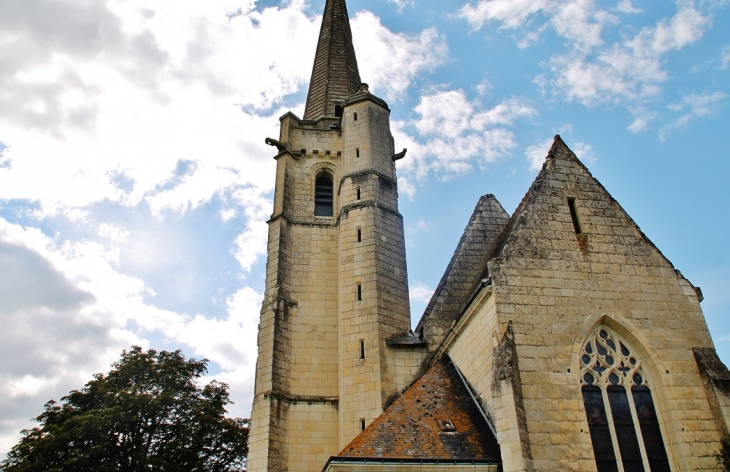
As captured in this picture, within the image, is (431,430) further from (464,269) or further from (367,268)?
(367,268)

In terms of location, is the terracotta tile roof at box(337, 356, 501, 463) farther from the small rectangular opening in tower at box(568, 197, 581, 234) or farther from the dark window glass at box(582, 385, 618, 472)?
the small rectangular opening in tower at box(568, 197, 581, 234)

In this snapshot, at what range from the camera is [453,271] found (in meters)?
15.3

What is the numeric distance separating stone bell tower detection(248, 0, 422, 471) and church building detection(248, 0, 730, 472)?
5 centimetres

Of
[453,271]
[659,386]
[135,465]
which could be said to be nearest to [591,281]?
[659,386]

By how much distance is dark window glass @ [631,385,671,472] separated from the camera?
918 cm

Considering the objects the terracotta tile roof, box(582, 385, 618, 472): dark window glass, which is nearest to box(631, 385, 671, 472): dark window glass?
box(582, 385, 618, 472): dark window glass

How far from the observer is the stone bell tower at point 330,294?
1405 cm

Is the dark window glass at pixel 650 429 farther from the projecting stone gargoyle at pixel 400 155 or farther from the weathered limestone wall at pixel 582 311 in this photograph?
the projecting stone gargoyle at pixel 400 155

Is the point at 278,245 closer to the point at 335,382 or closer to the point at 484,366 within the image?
the point at 335,382

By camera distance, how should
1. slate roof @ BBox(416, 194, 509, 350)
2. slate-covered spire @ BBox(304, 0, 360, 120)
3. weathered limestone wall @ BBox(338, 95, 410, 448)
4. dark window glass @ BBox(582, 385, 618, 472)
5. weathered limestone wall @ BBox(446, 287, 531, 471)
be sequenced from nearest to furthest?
1. weathered limestone wall @ BBox(446, 287, 531, 471)
2. dark window glass @ BBox(582, 385, 618, 472)
3. weathered limestone wall @ BBox(338, 95, 410, 448)
4. slate roof @ BBox(416, 194, 509, 350)
5. slate-covered spire @ BBox(304, 0, 360, 120)

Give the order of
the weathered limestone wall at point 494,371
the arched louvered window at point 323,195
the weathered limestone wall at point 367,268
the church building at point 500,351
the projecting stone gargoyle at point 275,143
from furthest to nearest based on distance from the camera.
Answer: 1. the projecting stone gargoyle at point 275,143
2. the arched louvered window at point 323,195
3. the weathered limestone wall at point 367,268
4. the church building at point 500,351
5. the weathered limestone wall at point 494,371

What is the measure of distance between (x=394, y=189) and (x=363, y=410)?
7337mm

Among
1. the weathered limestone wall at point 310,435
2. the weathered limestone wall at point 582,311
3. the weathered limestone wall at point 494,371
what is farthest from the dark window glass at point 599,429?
the weathered limestone wall at point 310,435

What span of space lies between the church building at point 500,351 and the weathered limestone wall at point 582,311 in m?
0.03
